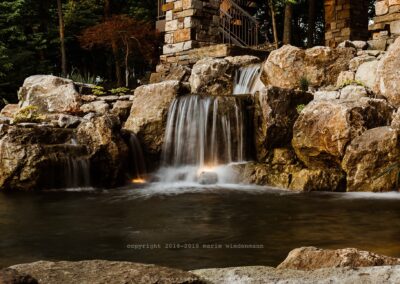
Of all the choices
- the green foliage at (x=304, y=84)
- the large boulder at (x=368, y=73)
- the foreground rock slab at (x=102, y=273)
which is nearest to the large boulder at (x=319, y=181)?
the large boulder at (x=368, y=73)

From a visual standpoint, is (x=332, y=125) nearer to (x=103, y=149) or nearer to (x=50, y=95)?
(x=103, y=149)

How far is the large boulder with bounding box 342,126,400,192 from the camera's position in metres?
8.16

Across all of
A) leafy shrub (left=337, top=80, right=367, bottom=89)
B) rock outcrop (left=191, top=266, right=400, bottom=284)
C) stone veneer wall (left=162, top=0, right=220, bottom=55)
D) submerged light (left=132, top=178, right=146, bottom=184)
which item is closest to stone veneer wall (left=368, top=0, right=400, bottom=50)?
leafy shrub (left=337, top=80, right=367, bottom=89)

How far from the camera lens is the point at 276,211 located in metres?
6.91

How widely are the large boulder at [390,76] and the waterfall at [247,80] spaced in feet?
9.82

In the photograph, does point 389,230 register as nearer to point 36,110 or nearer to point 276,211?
point 276,211

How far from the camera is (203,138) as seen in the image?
10.6m

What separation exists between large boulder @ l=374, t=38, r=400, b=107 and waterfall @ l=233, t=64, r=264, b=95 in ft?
9.82

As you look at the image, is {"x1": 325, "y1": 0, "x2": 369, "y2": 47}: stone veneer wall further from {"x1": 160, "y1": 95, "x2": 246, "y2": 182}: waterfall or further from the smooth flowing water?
the smooth flowing water

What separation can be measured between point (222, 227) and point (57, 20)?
52.6 ft

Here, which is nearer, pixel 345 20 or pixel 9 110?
pixel 9 110

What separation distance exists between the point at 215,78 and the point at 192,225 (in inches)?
283

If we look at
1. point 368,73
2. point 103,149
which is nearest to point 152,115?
point 103,149

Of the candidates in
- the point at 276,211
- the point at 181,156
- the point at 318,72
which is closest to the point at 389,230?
the point at 276,211
